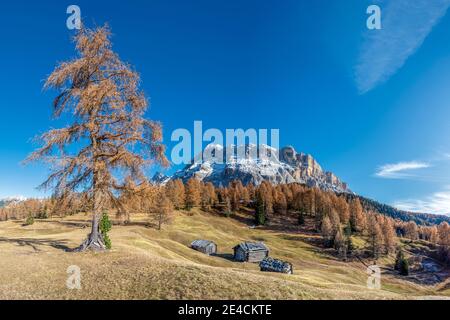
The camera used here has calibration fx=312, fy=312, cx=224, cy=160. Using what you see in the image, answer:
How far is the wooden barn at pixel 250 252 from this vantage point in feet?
263

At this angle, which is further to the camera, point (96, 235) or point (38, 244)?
point (38, 244)

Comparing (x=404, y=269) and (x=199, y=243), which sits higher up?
(x=199, y=243)

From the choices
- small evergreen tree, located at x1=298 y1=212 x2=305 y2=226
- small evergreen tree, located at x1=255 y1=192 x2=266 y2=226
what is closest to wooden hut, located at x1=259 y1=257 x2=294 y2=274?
small evergreen tree, located at x1=255 y1=192 x2=266 y2=226

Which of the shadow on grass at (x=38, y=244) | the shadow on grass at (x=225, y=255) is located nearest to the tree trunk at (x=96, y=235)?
the shadow on grass at (x=38, y=244)

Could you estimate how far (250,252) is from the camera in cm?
8062

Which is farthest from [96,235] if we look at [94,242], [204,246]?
[204,246]

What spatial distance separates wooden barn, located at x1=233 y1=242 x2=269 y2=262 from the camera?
8025 cm

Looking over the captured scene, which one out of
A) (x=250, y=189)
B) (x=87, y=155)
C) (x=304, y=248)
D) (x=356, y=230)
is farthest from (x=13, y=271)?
(x=250, y=189)

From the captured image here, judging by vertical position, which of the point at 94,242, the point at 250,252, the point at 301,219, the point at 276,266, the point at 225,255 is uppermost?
the point at 94,242

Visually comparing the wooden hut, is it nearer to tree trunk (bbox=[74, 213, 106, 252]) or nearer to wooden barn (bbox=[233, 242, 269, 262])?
wooden barn (bbox=[233, 242, 269, 262])

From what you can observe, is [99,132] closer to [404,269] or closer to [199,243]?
[199,243]

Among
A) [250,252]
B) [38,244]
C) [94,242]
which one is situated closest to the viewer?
[94,242]
